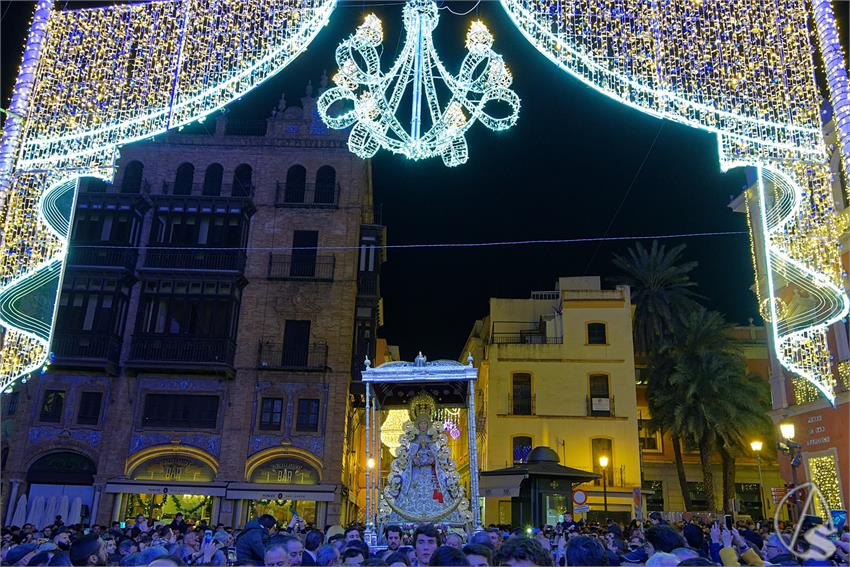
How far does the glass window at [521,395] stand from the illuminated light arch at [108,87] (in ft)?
77.7

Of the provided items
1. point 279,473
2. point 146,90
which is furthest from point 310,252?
point 146,90

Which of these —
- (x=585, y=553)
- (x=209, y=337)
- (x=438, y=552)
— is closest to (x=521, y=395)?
(x=209, y=337)

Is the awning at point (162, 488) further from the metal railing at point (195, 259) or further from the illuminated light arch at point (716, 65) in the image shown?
the illuminated light arch at point (716, 65)

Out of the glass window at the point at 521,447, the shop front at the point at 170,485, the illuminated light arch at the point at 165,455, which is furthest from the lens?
the glass window at the point at 521,447

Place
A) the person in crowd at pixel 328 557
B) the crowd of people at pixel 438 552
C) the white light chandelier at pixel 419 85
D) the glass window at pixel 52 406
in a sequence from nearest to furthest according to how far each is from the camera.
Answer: the crowd of people at pixel 438 552 < the person in crowd at pixel 328 557 < the white light chandelier at pixel 419 85 < the glass window at pixel 52 406

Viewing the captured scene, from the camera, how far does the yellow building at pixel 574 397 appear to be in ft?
102

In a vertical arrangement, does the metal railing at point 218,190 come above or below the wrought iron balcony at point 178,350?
above

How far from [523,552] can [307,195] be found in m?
27.3

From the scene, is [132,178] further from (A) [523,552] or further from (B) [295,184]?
(A) [523,552]

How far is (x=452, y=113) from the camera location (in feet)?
40.4

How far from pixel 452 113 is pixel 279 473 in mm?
19189

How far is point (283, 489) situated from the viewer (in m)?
26.8

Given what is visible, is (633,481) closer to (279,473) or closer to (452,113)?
(279,473)

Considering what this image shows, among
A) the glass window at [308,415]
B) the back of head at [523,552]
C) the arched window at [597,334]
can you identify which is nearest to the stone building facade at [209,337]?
the glass window at [308,415]
